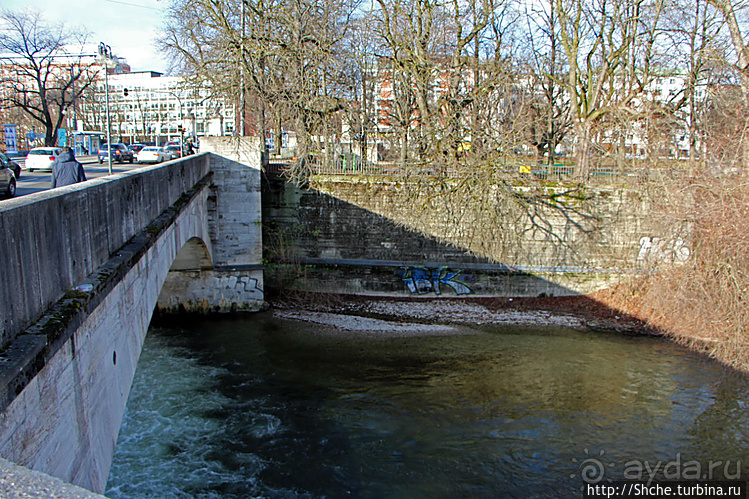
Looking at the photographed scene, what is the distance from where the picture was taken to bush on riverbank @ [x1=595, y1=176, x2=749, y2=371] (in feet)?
45.4

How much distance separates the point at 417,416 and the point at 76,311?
868cm

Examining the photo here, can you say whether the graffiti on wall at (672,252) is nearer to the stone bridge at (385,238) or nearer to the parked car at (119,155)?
the stone bridge at (385,238)

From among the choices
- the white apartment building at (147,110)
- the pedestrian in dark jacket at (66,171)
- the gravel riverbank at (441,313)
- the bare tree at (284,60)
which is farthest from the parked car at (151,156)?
the white apartment building at (147,110)

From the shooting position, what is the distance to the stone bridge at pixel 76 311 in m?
3.28

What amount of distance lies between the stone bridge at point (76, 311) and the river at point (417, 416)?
376 cm

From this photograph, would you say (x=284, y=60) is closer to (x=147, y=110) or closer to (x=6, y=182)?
(x=6, y=182)

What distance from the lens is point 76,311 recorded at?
13.4ft

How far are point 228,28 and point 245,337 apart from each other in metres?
12.4

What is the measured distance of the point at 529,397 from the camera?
41.5 feet

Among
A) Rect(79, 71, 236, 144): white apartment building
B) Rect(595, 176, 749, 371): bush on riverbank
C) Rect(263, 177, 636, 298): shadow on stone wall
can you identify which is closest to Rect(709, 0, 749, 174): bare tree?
Rect(595, 176, 749, 371): bush on riverbank

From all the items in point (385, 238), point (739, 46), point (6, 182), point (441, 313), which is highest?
point (739, 46)

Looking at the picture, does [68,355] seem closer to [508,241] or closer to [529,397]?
[529,397]

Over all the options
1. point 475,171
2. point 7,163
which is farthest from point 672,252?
point 7,163

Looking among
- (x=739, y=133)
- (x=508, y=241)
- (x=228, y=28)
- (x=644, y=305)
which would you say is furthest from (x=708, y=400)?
(x=228, y=28)
